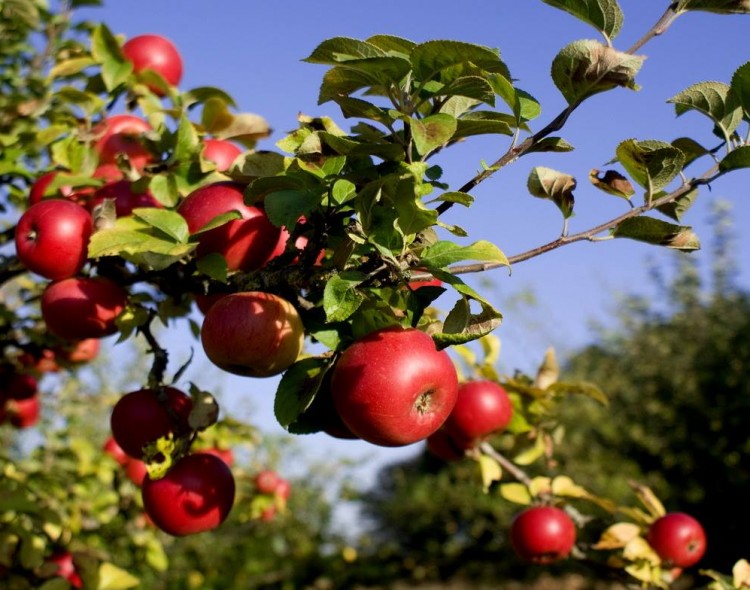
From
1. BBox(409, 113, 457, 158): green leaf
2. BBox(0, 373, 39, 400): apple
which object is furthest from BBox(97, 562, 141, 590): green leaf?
BBox(409, 113, 457, 158): green leaf

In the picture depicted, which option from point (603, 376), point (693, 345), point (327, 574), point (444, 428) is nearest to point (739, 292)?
point (693, 345)

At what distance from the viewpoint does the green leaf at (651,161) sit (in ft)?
3.78

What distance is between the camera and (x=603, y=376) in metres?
10.1

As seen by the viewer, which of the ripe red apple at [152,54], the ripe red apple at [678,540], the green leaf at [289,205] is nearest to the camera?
the green leaf at [289,205]

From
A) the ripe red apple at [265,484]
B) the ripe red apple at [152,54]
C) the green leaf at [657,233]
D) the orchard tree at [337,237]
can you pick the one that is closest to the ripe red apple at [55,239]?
the orchard tree at [337,237]

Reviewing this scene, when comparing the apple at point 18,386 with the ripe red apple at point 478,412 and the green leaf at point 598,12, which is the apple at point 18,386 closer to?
the ripe red apple at point 478,412

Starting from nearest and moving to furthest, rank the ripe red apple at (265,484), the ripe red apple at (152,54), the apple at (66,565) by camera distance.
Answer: the apple at (66,565) → the ripe red apple at (152,54) → the ripe red apple at (265,484)

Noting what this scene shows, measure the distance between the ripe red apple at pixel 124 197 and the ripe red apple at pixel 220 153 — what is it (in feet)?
0.59

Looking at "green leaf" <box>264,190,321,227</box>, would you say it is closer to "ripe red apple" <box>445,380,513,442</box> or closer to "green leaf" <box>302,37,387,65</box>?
"green leaf" <box>302,37,387,65</box>

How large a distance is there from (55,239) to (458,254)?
0.86m

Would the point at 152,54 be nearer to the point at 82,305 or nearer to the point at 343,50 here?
the point at 82,305

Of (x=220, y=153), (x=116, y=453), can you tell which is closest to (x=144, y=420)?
(x=220, y=153)

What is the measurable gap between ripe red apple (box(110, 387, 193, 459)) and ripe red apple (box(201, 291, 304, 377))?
243 millimetres

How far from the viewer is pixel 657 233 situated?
45.3 inches
